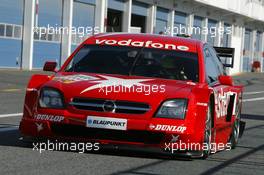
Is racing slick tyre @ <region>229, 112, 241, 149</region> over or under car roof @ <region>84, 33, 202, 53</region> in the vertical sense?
under

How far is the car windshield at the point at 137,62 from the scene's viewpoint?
31.5 ft

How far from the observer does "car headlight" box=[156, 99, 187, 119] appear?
851cm

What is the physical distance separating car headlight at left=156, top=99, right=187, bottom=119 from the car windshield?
3.18 feet

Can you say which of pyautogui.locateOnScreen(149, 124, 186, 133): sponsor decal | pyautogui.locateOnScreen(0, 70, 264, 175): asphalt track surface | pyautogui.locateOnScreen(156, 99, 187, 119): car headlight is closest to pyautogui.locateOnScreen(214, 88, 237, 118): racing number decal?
pyautogui.locateOnScreen(0, 70, 264, 175): asphalt track surface

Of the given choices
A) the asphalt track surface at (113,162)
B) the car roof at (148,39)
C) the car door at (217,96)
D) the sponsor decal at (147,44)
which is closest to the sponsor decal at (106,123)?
the asphalt track surface at (113,162)

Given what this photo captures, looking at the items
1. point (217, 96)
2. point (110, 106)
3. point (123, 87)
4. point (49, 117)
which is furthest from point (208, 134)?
point (49, 117)

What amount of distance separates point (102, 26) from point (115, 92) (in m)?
30.8

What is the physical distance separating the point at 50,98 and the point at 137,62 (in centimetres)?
147

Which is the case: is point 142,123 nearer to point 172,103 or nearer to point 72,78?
point 172,103

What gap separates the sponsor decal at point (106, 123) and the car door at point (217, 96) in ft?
4.80

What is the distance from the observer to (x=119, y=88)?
8633 millimetres

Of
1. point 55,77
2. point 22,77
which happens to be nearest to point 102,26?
point 22,77

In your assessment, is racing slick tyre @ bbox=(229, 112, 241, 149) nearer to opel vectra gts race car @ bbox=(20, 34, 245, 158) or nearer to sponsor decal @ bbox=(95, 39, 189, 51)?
opel vectra gts race car @ bbox=(20, 34, 245, 158)

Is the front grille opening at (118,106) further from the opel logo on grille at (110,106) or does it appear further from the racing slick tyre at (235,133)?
the racing slick tyre at (235,133)
